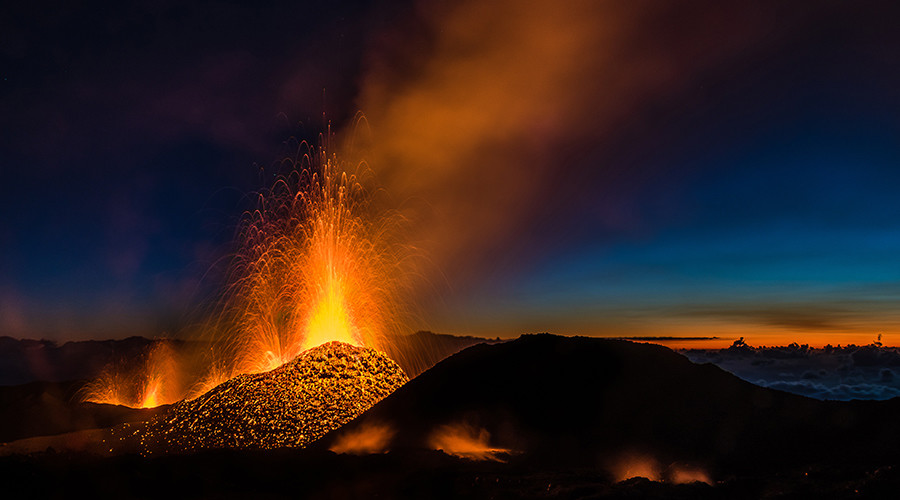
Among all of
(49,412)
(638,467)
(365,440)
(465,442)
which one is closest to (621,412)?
(638,467)

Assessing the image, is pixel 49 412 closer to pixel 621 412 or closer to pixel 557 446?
pixel 557 446

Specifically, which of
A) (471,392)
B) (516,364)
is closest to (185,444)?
(471,392)

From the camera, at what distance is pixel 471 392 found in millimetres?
30484

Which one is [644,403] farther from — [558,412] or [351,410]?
[351,410]

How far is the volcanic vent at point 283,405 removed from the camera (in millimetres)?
30703

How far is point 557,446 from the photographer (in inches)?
1023

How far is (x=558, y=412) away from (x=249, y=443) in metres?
15.4

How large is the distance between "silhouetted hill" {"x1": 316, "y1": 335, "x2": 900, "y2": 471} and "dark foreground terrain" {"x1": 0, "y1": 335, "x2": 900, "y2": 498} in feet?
0.28

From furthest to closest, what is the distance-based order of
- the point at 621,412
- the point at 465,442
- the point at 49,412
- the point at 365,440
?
the point at 49,412
the point at 621,412
the point at 365,440
the point at 465,442

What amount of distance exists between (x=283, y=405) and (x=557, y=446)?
49.9 feet

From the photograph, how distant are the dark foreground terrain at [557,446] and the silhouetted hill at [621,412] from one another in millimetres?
85

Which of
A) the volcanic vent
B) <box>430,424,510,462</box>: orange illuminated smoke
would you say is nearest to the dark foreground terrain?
<box>430,424,510,462</box>: orange illuminated smoke

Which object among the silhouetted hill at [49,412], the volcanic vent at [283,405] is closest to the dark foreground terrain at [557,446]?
the volcanic vent at [283,405]

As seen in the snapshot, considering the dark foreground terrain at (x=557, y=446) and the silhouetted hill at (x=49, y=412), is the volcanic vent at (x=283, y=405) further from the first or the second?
the silhouetted hill at (x=49, y=412)
